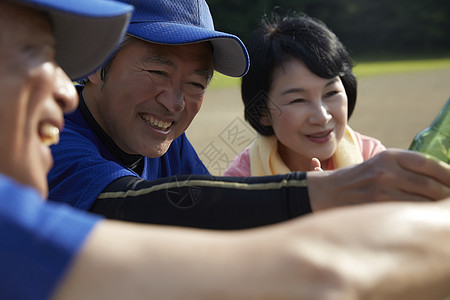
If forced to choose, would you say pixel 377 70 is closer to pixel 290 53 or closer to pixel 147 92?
pixel 290 53

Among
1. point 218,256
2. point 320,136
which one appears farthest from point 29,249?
point 320,136

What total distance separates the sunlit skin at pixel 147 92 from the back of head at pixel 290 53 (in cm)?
56

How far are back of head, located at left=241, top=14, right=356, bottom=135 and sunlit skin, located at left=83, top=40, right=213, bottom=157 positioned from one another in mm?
556

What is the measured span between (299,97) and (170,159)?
71cm

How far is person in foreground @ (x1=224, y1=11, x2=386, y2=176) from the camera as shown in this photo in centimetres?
274

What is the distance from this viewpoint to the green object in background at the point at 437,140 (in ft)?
4.74

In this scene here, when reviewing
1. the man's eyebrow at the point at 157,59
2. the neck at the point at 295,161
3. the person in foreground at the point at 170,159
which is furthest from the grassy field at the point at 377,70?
the man's eyebrow at the point at 157,59

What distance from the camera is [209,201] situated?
1.50 metres

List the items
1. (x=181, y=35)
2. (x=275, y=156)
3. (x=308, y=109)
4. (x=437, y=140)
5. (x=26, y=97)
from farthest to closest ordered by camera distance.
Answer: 1. (x=275, y=156)
2. (x=308, y=109)
3. (x=181, y=35)
4. (x=437, y=140)
5. (x=26, y=97)

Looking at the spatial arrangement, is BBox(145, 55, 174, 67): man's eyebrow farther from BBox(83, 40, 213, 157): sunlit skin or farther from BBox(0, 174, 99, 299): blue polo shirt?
BBox(0, 174, 99, 299): blue polo shirt

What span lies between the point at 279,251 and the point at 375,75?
19.2 m

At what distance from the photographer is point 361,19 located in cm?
3822

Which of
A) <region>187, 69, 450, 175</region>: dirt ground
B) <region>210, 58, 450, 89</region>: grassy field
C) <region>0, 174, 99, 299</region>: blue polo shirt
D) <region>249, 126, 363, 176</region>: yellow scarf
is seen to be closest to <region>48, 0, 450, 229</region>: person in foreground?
<region>249, 126, 363, 176</region>: yellow scarf

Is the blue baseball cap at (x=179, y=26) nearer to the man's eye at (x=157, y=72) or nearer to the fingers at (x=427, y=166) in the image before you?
the man's eye at (x=157, y=72)
